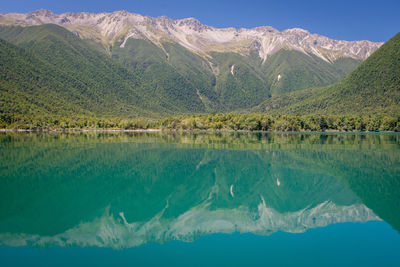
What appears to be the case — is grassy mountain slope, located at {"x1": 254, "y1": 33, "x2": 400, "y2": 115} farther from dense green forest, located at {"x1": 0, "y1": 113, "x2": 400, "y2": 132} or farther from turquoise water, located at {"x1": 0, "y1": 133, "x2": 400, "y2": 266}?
turquoise water, located at {"x1": 0, "y1": 133, "x2": 400, "y2": 266}

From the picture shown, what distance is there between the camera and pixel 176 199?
20.0m

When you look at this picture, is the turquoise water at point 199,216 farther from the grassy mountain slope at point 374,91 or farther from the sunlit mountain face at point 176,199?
the grassy mountain slope at point 374,91

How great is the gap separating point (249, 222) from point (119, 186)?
438 inches

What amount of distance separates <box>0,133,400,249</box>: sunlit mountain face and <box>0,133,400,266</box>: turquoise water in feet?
0.23

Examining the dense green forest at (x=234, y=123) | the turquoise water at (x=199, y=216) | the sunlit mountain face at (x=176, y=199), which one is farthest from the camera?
the dense green forest at (x=234, y=123)

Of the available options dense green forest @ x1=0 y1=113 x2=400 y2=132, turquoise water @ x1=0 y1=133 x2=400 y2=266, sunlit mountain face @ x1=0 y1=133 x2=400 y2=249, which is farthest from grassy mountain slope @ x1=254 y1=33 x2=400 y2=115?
turquoise water @ x1=0 y1=133 x2=400 y2=266

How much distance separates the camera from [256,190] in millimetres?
22859

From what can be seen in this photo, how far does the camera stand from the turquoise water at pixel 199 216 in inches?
486

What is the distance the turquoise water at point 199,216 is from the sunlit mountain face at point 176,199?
71mm

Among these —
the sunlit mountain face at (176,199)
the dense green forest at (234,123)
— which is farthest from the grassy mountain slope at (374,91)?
the sunlit mountain face at (176,199)

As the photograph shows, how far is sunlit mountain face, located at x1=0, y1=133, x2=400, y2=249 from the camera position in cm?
1483

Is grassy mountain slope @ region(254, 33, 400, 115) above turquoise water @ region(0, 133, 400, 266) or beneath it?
above

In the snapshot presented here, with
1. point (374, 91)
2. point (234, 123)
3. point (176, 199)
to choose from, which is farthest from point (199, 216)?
point (374, 91)

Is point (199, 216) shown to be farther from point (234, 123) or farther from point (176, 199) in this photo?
point (234, 123)
